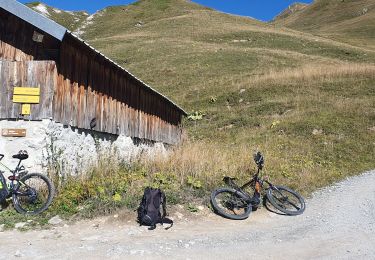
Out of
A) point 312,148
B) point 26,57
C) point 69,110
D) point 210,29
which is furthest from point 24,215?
point 210,29

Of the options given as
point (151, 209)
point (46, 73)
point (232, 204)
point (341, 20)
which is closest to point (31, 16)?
point (46, 73)

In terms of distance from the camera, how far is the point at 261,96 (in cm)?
2789

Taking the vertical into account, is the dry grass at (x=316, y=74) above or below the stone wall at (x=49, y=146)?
above

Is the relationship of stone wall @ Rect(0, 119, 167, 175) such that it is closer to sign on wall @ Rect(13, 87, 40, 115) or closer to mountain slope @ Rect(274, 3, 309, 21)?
sign on wall @ Rect(13, 87, 40, 115)

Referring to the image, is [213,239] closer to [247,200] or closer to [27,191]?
[247,200]

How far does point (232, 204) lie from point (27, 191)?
462 cm

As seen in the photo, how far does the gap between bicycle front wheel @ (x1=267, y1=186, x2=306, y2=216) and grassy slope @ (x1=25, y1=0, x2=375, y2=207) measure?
1407mm

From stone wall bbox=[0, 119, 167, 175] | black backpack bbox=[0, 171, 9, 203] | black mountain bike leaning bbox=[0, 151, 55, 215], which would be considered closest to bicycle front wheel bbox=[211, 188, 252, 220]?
stone wall bbox=[0, 119, 167, 175]

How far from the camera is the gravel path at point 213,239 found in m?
6.87

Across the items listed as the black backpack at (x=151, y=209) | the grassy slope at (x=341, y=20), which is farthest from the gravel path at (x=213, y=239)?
the grassy slope at (x=341, y=20)

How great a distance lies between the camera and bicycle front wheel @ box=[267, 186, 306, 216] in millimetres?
9742

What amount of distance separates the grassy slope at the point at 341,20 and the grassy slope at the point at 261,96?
1557 cm

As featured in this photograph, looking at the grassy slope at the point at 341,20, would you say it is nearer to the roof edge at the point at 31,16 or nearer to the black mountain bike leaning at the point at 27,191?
the roof edge at the point at 31,16

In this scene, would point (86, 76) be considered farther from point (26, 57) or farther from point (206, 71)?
point (206, 71)
